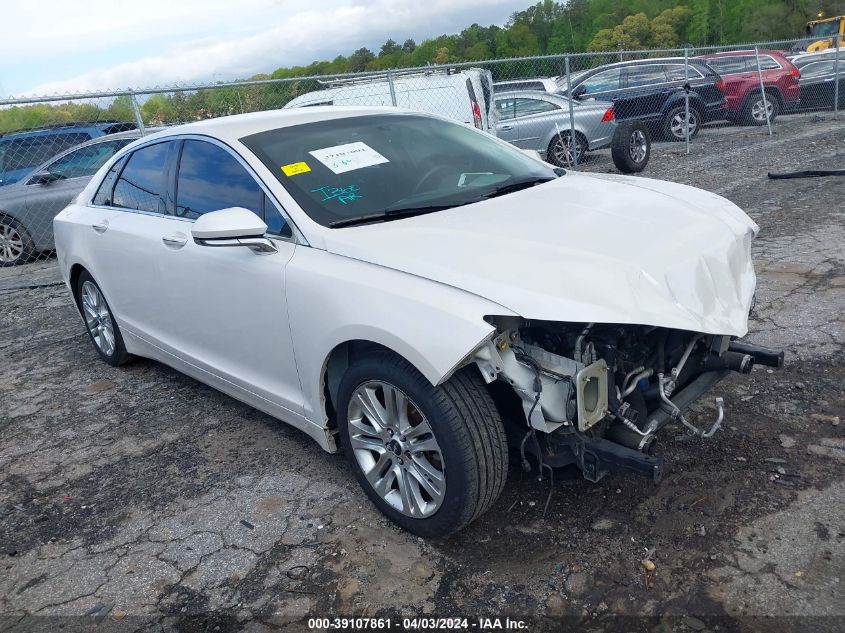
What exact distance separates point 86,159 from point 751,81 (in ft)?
42.3

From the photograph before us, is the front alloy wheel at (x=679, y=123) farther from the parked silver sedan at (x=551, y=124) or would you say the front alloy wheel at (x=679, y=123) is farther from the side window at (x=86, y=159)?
the side window at (x=86, y=159)

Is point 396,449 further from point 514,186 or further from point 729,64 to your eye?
point 729,64

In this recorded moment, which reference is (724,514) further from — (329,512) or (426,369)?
(329,512)

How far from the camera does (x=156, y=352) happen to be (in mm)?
4543

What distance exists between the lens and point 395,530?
3.08 meters

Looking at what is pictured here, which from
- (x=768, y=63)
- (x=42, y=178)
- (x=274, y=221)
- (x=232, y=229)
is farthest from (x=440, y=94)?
(x=232, y=229)

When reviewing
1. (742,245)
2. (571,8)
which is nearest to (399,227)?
(742,245)

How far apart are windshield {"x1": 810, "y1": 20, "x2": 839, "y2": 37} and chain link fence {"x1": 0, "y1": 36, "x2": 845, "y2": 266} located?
1077cm

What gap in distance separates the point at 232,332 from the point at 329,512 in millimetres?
1021

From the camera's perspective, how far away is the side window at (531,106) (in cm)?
1238

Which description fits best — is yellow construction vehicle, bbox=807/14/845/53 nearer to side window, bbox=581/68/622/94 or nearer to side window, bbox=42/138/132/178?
side window, bbox=581/68/622/94

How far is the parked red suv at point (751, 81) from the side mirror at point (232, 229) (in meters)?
14.4

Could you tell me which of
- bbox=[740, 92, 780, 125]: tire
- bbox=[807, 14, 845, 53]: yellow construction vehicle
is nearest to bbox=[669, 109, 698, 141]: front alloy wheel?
bbox=[740, 92, 780, 125]: tire

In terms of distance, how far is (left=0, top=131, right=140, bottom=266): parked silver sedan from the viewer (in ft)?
31.7
